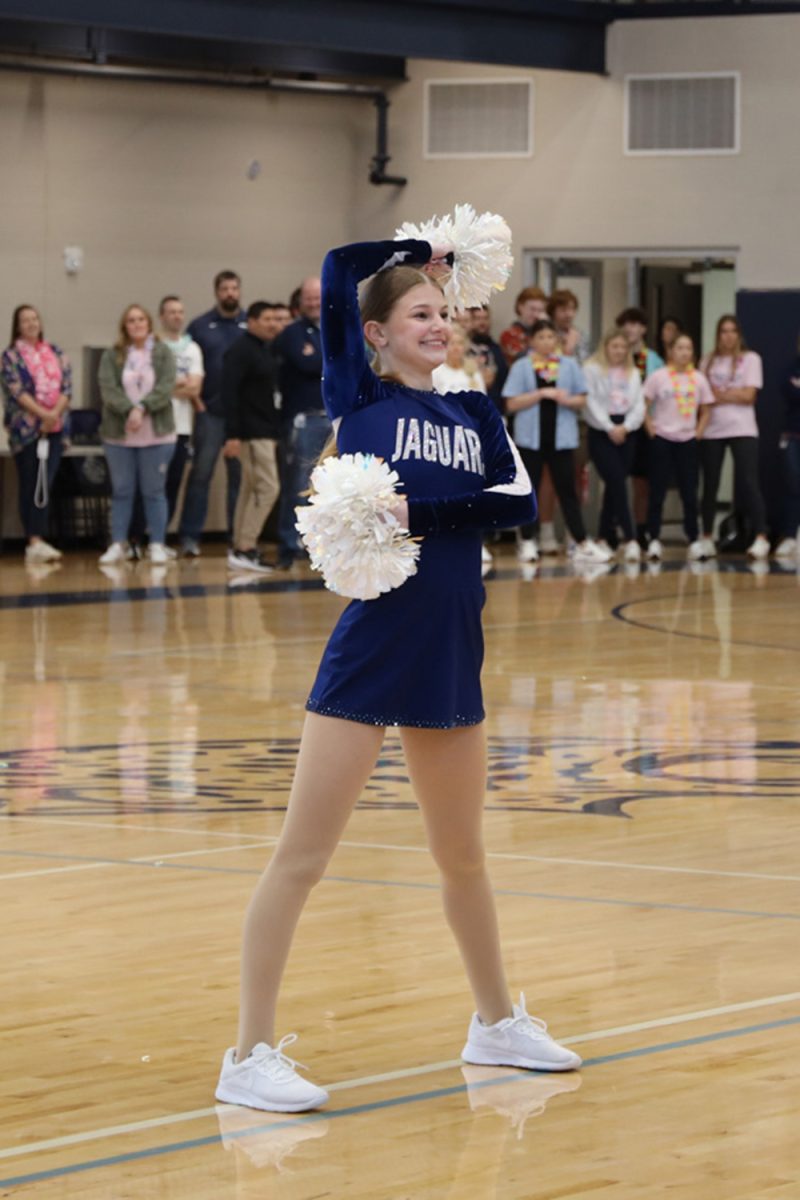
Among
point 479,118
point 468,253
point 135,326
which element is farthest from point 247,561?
point 468,253

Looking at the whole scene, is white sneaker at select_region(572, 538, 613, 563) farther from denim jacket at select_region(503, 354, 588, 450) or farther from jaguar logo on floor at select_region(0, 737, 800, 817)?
jaguar logo on floor at select_region(0, 737, 800, 817)

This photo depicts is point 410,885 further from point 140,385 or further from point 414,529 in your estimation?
point 140,385

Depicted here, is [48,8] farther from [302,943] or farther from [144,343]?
[302,943]

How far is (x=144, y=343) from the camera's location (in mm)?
16766

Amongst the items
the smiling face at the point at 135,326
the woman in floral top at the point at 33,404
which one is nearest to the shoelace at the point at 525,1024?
the smiling face at the point at 135,326

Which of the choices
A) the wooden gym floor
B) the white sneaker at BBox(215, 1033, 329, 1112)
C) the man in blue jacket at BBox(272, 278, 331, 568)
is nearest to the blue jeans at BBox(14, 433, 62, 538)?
the man in blue jacket at BBox(272, 278, 331, 568)

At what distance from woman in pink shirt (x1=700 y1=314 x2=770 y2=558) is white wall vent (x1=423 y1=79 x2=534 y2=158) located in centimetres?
282

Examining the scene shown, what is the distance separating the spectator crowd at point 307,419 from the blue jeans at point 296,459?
17 mm

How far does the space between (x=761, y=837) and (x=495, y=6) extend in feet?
44.1

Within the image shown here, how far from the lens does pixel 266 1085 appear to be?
391 centimetres

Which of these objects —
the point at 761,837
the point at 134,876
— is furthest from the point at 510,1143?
the point at 761,837

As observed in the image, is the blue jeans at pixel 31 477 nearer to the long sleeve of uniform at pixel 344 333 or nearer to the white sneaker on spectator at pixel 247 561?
the white sneaker on spectator at pixel 247 561

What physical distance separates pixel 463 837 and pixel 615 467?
553 inches

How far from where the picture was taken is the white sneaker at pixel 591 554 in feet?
58.0
